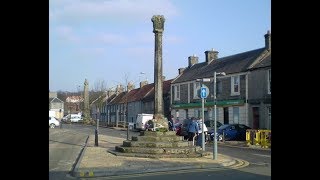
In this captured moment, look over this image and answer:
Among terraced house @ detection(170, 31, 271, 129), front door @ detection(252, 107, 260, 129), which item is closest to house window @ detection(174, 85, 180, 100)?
terraced house @ detection(170, 31, 271, 129)

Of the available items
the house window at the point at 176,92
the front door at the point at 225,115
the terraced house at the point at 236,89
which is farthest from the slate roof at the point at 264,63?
the house window at the point at 176,92

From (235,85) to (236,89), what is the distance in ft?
1.46

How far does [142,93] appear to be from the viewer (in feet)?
220

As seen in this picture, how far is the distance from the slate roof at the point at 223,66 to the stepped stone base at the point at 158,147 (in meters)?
20.3

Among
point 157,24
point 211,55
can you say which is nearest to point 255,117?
point 211,55

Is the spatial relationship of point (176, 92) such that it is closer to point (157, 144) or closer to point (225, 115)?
point (225, 115)

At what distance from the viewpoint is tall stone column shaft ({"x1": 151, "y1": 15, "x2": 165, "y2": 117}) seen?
19.1 metres

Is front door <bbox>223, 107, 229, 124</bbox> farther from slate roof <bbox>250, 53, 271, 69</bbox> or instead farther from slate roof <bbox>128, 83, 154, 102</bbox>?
slate roof <bbox>128, 83, 154, 102</bbox>

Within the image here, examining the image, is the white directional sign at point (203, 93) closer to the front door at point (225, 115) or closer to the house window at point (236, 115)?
the house window at point (236, 115)

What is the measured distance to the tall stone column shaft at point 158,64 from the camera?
19078mm
